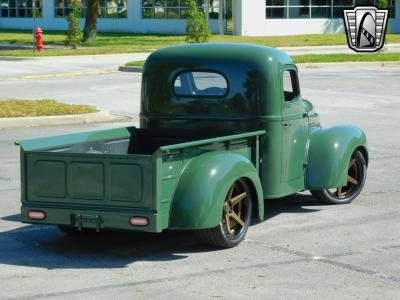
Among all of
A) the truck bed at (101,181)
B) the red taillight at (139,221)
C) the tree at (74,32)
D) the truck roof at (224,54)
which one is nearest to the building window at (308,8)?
the tree at (74,32)

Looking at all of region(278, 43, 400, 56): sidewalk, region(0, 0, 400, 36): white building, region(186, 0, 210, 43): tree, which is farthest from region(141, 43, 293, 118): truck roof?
region(0, 0, 400, 36): white building

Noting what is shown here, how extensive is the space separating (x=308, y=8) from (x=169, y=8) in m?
8.20

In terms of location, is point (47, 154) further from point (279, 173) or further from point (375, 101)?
point (375, 101)

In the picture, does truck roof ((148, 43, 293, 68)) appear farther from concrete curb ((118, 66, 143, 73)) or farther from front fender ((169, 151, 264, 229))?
concrete curb ((118, 66, 143, 73))

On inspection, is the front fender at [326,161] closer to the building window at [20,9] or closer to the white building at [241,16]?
the white building at [241,16]

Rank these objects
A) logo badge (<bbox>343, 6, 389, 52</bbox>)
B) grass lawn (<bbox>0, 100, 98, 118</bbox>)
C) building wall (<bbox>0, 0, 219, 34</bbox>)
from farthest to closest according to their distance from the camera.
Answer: building wall (<bbox>0, 0, 219, 34</bbox>) → logo badge (<bbox>343, 6, 389, 52</bbox>) → grass lawn (<bbox>0, 100, 98, 118</bbox>)

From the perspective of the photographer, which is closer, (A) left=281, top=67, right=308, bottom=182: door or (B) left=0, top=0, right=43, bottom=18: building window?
(A) left=281, top=67, right=308, bottom=182: door

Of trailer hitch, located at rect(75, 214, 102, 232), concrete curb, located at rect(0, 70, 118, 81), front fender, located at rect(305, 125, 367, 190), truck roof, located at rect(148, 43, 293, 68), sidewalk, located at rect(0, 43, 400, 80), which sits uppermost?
truck roof, located at rect(148, 43, 293, 68)

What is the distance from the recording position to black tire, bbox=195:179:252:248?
28.6 ft

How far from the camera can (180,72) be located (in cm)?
1007

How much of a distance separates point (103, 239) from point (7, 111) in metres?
9.99

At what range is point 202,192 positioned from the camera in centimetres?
845

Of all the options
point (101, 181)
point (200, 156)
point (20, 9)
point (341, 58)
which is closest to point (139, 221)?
point (101, 181)

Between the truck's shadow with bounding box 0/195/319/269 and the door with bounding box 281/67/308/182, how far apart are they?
2.22 feet
